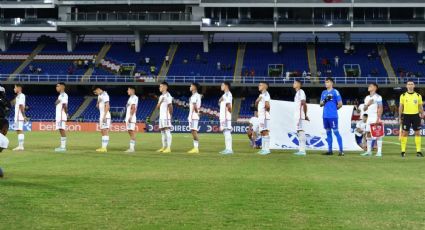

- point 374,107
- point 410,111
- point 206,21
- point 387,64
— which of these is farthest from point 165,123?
point 387,64

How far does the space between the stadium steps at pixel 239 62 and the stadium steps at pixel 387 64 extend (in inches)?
626

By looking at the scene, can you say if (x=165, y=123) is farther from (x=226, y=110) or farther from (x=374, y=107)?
(x=374, y=107)

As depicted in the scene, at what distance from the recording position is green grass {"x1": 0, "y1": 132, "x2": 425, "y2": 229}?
21.4 feet

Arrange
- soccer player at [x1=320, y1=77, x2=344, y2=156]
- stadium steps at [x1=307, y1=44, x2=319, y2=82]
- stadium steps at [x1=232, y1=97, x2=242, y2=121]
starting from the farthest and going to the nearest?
stadium steps at [x1=307, y1=44, x2=319, y2=82] < stadium steps at [x1=232, y1=97, x2=242, y2=121] < soccer player at [x1=320, y1=77, x2=344, y2=156]

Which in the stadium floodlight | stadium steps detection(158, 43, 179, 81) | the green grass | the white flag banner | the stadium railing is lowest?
the green grass

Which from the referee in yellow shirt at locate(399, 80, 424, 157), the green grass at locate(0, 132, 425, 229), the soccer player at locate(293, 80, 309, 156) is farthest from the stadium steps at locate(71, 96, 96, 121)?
the green grass at locate(0, 132, 425, 229)

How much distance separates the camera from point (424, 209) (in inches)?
287

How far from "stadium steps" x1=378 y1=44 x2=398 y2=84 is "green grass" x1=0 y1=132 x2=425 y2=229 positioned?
43823 millimetres

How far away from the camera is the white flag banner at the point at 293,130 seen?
20.9 metres

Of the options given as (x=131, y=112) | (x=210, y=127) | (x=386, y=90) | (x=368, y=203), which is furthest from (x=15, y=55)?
(x=368, y=203)

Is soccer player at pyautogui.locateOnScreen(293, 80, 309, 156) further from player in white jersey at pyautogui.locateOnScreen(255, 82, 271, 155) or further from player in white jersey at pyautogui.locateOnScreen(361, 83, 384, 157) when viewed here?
player in white jersey at pyautogui.locateOnScreen(361, 83, 384, 157)

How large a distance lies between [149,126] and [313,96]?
19558mm

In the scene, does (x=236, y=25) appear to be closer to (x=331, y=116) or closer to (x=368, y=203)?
(x=331, y=116)

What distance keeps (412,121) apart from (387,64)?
44172mm
